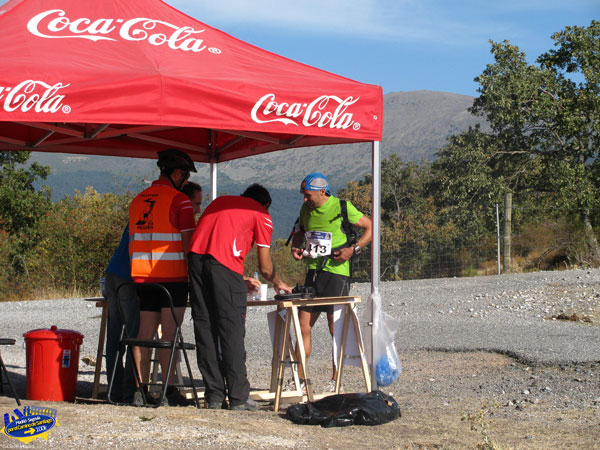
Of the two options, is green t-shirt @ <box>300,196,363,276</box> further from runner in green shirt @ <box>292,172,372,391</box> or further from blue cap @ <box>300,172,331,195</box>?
blue cap @ <box>300,172,331,195</box>

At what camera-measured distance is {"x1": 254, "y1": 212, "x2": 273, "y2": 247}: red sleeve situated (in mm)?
5781

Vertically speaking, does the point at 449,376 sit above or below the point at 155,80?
below

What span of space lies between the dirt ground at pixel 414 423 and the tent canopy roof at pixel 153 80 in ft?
6.28

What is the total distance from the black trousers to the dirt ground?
0.71 feet

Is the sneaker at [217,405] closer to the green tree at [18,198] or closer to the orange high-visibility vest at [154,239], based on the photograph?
the orange high-visibility vest at [154,239]

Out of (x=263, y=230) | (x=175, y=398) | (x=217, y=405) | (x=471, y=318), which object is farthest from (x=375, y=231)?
(x=471, y=318)

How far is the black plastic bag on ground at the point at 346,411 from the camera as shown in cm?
543

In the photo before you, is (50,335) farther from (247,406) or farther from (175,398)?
(247,406)

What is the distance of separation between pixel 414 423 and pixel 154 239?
7.42ft

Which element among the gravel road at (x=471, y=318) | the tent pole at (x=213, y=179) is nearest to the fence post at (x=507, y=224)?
the gravel road at (x=471, y=318)

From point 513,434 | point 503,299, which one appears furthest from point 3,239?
point 513,434

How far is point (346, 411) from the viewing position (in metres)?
5.49

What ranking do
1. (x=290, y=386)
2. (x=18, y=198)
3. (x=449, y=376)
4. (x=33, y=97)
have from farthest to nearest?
(x=18, y=198) < (x=449, y=376) < (x=290, y=386) < (x=33, y=97)

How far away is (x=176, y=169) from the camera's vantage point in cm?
588
